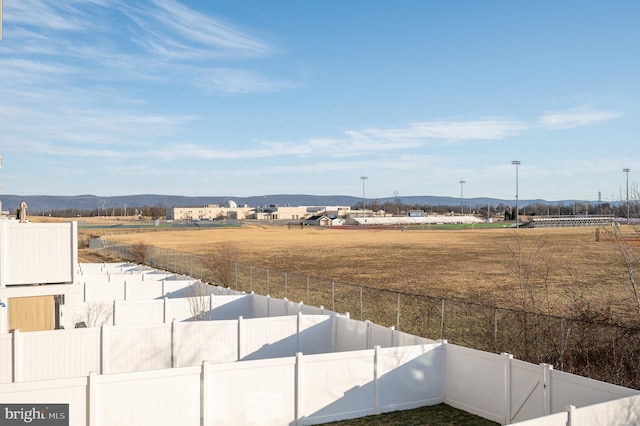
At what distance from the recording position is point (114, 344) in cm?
1912

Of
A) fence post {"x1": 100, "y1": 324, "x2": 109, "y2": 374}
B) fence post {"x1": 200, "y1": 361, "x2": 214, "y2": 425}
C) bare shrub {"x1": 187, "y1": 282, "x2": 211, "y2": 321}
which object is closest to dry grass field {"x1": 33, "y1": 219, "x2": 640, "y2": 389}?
bare shrub {"x1": 187, "y1": 282, "x2": 211, "y2": 321}

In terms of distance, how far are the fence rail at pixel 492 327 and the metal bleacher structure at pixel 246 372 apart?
3.05 m

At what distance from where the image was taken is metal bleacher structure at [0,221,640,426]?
13.3 meters

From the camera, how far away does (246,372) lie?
48.3ft

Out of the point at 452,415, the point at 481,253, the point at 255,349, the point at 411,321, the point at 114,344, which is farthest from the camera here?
the point at 481,253

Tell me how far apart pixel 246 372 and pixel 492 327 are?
14.5 m

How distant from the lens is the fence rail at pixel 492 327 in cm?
1817

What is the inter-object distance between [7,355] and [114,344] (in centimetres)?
294

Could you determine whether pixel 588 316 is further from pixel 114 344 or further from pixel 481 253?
pixel 481 253

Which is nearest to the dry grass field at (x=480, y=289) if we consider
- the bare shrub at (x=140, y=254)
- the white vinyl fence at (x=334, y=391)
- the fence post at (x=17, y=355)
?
the bare shrub at (x=140, y=254)

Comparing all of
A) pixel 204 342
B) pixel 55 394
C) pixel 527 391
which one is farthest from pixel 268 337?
pixel 55 394

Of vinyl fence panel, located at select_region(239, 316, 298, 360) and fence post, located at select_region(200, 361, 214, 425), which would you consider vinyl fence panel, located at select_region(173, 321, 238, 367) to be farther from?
fence post, located at select_region(200, 361, 214, 425)

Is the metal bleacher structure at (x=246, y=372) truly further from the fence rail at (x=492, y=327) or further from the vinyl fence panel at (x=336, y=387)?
the fence rail at (x=492, y=327)

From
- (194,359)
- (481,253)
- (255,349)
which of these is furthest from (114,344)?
(481,253)
